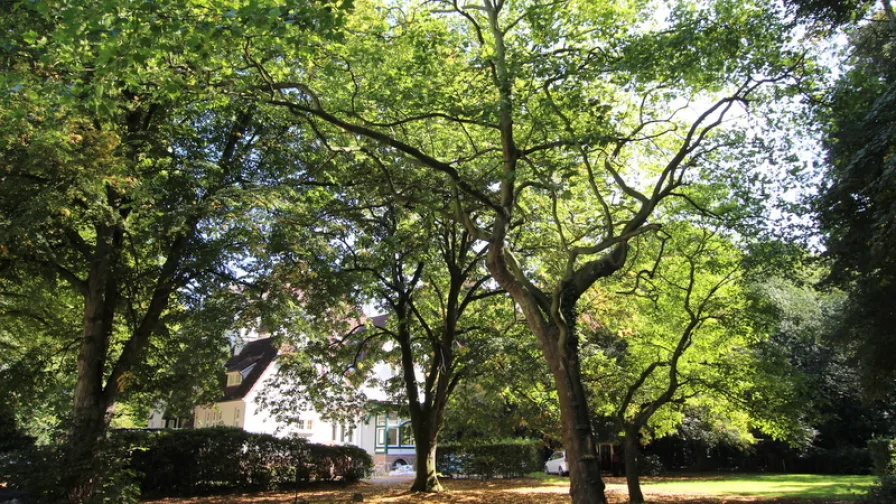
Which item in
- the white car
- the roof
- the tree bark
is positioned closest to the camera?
the tree bark

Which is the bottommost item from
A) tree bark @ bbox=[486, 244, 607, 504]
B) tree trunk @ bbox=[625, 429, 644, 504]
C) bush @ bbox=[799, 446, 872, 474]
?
bush @ bbox=[799, 446, 872, 474]

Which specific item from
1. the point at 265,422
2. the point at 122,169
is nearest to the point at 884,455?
the point at 122,169

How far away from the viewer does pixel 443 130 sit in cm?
1390

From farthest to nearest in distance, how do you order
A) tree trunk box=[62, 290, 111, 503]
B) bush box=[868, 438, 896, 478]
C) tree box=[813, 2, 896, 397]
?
1. bush box=[868, 438, 896, 478]
2. tree trunk box=[62, 290, 111, 503]
3. tree box=[813, 2, 896, 397]

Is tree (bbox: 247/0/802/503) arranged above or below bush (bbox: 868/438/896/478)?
above

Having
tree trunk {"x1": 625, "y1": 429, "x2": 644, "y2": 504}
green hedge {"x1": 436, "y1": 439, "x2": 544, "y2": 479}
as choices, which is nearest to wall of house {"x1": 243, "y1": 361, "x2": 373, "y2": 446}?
green hedge {"x1": 436, "y1": 439, "x2": 544, "y2": 479}

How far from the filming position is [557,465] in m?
32.6

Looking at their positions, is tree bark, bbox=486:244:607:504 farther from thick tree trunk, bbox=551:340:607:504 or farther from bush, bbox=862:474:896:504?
bush, bbox=862:474:896:504

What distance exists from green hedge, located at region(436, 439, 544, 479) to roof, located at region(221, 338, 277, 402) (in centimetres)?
1204

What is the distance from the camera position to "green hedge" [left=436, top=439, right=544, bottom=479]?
2730cm

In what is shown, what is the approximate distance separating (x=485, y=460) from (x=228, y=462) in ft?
→ 38.8

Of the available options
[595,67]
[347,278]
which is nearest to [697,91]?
[595,67]

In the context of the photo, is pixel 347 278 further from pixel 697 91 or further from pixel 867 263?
pixel 867 263

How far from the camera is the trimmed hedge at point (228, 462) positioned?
18688 mm
